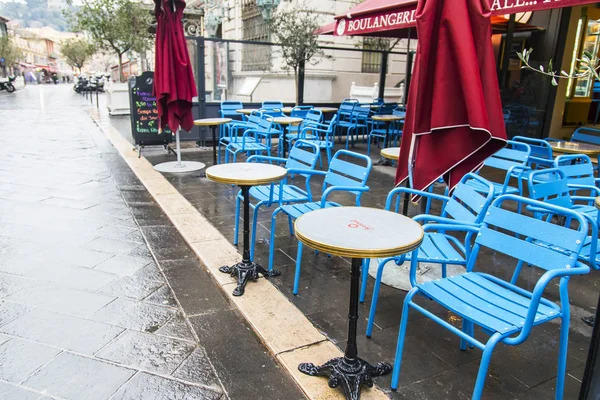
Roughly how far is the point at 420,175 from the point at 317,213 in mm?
734

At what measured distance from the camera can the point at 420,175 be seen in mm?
2611

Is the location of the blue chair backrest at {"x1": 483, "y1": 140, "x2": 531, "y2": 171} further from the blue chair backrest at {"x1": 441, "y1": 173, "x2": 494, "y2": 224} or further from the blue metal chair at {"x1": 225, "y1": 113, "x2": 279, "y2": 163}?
the blue metal chair at {"x1": 225, "y1": 113, "x2": 279, "y2": 163}

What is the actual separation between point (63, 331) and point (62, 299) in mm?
451

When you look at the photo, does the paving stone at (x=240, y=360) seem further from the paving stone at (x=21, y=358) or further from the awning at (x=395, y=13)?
the awning at (x=395, y=13)

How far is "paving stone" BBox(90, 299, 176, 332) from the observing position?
2.73 meters

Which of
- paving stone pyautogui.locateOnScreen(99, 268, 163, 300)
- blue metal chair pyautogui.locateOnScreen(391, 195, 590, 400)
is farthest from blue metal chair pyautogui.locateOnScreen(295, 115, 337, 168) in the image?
blue metal chair pyautogui.locateOnScreen(391, 195, 590, 400)

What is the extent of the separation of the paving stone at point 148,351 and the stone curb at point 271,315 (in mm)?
479

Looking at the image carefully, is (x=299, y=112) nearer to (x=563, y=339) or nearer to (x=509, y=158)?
(x=509, y=158)

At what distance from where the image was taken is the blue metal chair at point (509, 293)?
1.70 metres

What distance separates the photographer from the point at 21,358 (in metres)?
2.36

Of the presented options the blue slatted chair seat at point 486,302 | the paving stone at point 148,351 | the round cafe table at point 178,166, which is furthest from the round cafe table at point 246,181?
the round cafe table at point 178,166

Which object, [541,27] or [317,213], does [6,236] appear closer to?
[317,213]

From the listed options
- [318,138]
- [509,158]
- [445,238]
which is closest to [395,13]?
[509,158]

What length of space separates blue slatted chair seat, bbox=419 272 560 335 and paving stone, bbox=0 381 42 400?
6.47 feet
